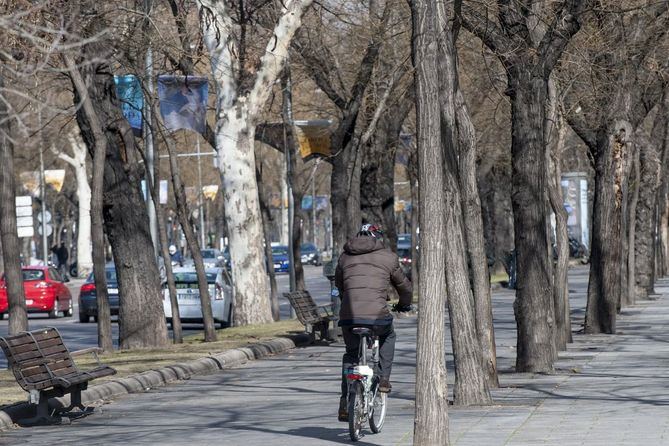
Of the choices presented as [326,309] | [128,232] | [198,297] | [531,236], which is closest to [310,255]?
[198,297]

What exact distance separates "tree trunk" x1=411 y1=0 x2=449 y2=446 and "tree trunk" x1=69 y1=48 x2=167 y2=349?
12734mm

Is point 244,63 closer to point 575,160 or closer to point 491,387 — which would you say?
point 491,387

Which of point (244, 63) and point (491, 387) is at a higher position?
point (244, 63)

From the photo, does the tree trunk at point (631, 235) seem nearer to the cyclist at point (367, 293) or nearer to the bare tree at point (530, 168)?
the bare tree at point (530, 168)

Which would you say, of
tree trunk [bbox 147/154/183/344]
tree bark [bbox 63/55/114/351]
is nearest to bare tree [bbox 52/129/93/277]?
tree trunk [bbox 147/154/183/344]

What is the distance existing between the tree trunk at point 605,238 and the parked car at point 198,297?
32.7 feet

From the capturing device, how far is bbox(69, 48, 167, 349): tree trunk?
22.5 metres

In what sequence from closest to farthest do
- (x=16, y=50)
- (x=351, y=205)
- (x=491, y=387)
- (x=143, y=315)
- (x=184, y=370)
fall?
(x=491, y=387), (x=16, y=50), (x=184, y=370), (x=143, y=315), (x=351, y=205)

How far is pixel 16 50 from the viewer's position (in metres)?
17.3

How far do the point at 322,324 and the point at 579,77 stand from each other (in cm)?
636

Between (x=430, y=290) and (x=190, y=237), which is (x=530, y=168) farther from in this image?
(x=190, y=237)

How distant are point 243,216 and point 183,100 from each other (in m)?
4.45

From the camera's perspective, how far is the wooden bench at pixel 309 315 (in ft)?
79.8

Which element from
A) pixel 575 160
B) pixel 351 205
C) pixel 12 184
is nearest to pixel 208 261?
pixel 575 160
